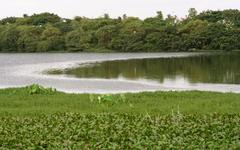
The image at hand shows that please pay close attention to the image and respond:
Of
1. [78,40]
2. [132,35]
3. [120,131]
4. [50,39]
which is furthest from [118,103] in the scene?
[50,39]

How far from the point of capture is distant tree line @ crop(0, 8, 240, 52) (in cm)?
10981

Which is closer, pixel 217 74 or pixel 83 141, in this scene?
pixel 83 141

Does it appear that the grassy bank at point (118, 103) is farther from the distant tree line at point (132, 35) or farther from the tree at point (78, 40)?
the tree at point (78, 40)

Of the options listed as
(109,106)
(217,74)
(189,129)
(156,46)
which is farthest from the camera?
(156,46)

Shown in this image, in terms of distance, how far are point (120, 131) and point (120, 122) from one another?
1755 mm

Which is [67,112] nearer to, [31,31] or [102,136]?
[102,136]

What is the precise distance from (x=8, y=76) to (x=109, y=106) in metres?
29.2

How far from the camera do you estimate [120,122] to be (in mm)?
19031

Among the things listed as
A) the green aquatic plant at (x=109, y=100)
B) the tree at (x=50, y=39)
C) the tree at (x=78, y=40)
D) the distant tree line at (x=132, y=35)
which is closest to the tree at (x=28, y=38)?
the distant tree line at (x=132, y=35)

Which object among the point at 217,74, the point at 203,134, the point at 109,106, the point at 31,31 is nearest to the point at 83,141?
the point at 203,134

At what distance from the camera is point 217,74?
4950 cm

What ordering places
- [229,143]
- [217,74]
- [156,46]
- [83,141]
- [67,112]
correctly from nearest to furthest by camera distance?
[229,143]
[83,141]
[67,112]
[217,74]
[156,46]

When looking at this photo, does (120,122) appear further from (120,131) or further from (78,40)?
(78,40)

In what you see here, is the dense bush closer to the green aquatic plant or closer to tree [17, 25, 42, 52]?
the green aquatic plant
